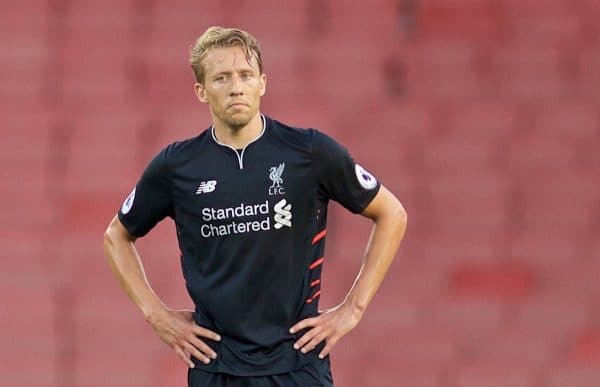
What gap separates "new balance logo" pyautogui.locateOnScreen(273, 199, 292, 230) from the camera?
2465 millimetres

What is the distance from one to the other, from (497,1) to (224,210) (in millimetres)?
2441

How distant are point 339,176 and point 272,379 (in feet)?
1.43

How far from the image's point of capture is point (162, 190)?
255 centimetres

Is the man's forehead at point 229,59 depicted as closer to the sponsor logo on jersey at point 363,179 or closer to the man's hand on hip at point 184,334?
the sponsor logo on jersey at point 363,179

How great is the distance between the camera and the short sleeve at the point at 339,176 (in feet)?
8.13

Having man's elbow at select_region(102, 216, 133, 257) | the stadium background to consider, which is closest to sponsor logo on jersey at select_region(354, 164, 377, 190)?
man's elbow at select_region(102, 216, 133, 257)

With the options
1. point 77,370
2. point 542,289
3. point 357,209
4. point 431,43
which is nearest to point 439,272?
point 542,289

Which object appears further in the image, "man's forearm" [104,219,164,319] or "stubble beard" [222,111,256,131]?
"man's forearm" [104,219,164,319]

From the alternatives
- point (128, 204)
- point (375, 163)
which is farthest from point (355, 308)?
point (375, 163)

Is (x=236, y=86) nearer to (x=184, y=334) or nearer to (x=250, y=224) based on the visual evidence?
(x=250, y=224)

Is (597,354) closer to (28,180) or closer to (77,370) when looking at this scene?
(77,370)

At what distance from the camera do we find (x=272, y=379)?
2461 millimetres

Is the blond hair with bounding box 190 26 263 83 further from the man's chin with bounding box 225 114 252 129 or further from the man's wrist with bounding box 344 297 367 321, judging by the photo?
the man's wrist with bounding box 344 297 367 321

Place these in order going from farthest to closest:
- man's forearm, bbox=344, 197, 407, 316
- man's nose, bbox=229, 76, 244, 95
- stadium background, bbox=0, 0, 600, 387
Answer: stadium background, bbox=0, 0, 600, 387, man's forearm, bbox=344, 197, 407, 316, man's nose, bbox=229, 76, 244, 95
